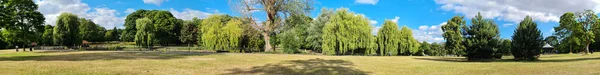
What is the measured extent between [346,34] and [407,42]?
7.05m

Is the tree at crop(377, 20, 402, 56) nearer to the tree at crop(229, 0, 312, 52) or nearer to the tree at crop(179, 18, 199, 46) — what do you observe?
the tree at crop(229, 0, 312, 52)

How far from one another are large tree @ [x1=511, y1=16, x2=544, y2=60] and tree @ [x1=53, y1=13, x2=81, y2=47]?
53147 millimetres

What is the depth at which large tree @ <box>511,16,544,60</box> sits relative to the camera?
21047mm

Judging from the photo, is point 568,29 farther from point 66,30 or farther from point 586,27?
point 66,30

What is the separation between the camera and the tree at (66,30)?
168 ft

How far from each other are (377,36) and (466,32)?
45.1 ft

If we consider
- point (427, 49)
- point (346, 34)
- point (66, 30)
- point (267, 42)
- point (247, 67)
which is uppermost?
point (66, 30)

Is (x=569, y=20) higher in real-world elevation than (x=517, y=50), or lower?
higher

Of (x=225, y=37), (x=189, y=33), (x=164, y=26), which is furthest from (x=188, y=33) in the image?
(x=225, y=37)

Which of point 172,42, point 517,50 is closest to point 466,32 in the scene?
point 517,50

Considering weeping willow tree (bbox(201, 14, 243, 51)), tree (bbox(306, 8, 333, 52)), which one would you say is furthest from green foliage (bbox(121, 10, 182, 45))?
tree (bbox(306, 8, 333, 52))

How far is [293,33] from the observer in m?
38.4

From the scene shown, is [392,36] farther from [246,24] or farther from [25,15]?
[25,15]

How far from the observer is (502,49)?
933 inches
